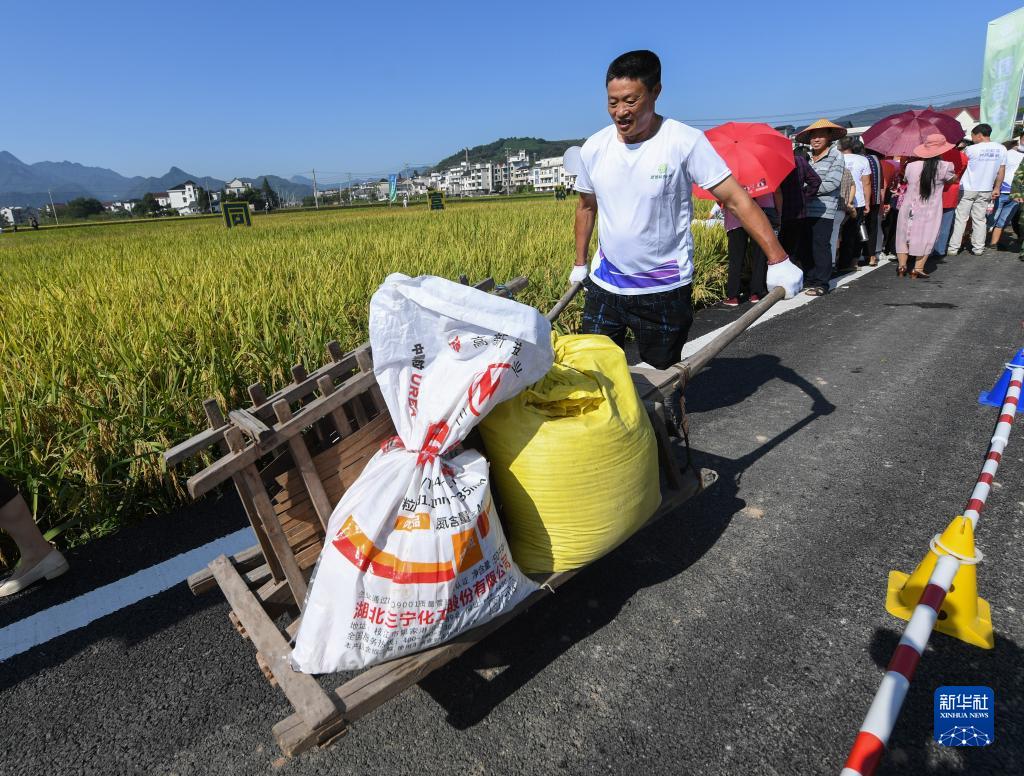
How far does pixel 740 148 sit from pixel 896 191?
4839 millimetres

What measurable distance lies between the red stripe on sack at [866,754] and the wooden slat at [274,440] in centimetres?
134

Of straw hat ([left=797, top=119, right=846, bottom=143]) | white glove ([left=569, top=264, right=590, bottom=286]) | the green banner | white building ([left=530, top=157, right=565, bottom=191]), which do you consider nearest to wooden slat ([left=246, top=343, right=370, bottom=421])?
white glove ([left=569, top=264, right=590, bottom=286])

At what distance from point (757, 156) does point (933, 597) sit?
5.13 m

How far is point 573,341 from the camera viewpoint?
2.16 m

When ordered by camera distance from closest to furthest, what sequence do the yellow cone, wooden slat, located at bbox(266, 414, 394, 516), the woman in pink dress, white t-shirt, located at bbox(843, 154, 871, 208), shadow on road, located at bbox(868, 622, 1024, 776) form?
1. shadow on road, located at bbox(868, 622, 1024, 776)
2. wooden slat, located at bbox(266, 414, 394, 516)
3. the yellow cone
4. the woman in pink dress
5. white t-shirt, located at bbox(843, 154, 871, 208)

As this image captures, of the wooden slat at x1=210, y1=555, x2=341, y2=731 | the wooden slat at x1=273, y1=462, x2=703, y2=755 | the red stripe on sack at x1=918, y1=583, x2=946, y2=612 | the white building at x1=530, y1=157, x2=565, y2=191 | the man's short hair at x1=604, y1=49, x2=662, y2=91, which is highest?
the white building at x1=530, y1=157, x2=565, y2=191

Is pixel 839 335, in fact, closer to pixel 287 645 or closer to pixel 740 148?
pixel 740 148

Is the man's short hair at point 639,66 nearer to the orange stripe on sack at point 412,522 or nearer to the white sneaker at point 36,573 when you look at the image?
the orange stripe on sack at point 412,522

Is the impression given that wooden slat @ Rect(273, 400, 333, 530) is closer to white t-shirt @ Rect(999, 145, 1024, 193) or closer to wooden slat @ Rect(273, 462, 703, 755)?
wooden slat @ Rect(273, 462, 703, 755)

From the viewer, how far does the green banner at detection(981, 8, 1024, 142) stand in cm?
1291

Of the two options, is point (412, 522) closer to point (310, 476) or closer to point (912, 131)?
point (310, 476)

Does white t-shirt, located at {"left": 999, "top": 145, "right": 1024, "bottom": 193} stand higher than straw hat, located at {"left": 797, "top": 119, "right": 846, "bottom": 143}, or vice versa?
straw hat, located at {"left": 797, "top": 119, "right": 846, "bottom": 143}

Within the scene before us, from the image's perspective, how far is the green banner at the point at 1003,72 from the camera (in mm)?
12906

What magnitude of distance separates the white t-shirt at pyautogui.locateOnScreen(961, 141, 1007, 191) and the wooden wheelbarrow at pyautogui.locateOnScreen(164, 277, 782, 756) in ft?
32.3
